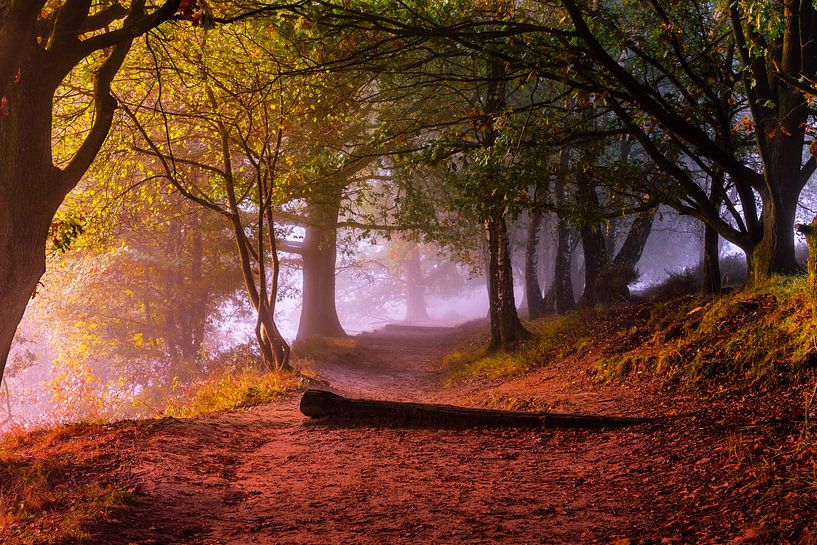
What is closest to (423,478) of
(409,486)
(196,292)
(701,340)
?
(409,486)

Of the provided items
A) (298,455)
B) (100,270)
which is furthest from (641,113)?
(100,270)

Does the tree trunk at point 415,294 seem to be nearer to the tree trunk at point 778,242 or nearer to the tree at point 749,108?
the tree at point 749,108

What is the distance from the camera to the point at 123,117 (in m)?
11.9

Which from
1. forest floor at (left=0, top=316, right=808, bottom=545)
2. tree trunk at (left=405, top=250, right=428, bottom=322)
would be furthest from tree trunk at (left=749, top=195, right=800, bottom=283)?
tree trunk at (left=405, top=250, right=428, bottom=322)

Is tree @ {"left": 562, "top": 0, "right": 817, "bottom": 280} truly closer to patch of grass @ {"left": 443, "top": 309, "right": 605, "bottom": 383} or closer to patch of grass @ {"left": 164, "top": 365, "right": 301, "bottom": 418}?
patch of grass @ {"left": 443, "top": 309, "right": 605, "bottom": 383}

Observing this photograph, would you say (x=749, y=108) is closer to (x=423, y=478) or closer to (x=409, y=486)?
(x=423, y=478)

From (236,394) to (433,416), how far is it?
436 centimetres

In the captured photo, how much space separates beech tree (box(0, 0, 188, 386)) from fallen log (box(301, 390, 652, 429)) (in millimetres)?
3777

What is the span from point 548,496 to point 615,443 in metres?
1.59

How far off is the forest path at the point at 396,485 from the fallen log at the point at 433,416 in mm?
215

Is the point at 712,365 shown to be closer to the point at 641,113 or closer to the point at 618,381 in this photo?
the point at 618,381

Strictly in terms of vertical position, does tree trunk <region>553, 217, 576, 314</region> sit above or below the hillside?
above

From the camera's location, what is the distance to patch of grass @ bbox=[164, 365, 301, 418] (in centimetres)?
1019

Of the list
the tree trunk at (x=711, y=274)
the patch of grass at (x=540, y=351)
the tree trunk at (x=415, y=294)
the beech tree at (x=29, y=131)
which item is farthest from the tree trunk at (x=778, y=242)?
the tree trunk at (x=415, y=294)
